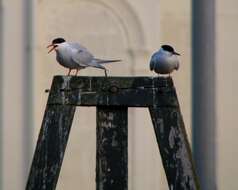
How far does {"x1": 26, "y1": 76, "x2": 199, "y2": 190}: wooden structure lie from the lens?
2932 millimetres

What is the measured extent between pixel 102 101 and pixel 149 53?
13.0ft

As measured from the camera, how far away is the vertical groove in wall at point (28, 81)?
658 centimetres

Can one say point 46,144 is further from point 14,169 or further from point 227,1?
point 227,1

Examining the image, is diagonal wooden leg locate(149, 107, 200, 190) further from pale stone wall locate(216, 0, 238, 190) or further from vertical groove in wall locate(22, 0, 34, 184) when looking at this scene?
pale stone wall locate(216, 0, 238, 190)

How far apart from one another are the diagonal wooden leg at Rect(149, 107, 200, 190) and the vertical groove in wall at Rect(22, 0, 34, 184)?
3.74m

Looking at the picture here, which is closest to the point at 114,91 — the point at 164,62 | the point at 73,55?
the point at 73,55

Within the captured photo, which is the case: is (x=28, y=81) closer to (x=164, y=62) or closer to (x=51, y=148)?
(x=164, y=62)

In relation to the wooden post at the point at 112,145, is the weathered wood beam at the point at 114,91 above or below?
above

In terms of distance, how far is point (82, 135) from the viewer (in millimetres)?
6895

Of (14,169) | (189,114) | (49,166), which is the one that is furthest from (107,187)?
(189,114)

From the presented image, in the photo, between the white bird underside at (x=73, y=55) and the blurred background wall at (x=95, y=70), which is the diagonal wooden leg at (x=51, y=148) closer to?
the white bird underside at (x=73, y=55)

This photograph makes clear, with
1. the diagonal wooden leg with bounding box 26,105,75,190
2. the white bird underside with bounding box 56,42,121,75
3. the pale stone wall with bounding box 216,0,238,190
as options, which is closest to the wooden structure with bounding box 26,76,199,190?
the diagonal wooden leg with bounding box 26,105,75,190

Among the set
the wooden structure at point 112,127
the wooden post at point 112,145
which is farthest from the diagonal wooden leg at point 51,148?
the wooden post at point 112,145

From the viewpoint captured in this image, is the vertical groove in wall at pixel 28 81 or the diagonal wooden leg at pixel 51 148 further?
the vertical groove in wall at pixel 28 81
